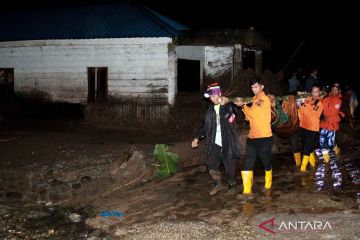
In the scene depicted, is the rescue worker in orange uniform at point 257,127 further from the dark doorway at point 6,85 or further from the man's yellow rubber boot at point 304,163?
the dark doorway at point 6,85

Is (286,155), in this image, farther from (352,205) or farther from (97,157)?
(97,157)

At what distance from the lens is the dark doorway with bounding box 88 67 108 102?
15648 millimetres

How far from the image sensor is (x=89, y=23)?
52.7 feet

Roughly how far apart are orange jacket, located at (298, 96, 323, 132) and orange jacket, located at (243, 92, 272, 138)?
1.81 m

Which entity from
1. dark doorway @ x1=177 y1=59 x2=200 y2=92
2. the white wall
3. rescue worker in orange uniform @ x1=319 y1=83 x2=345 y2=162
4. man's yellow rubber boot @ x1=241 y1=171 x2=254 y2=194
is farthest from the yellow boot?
dark doorway @ x1=177 y1=59 x2=200 y2=92

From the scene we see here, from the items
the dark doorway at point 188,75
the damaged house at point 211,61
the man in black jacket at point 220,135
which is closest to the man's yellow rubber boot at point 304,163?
the man in black jacket at point 220,135

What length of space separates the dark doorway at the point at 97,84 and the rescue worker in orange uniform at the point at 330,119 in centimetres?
927

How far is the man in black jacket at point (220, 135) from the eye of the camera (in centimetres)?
659

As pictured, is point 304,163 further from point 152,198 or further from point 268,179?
point 152,198

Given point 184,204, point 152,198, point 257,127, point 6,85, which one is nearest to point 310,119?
point 257,127

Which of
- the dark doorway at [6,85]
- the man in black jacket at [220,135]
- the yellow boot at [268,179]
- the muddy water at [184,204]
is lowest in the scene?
the muddy water at [184,204]

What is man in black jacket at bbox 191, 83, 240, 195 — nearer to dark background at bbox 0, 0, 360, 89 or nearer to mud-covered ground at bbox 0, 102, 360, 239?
mud-covered ground at bbox 0, 102, 360, 239

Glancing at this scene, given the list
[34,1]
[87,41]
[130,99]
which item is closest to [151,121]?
[130,99]

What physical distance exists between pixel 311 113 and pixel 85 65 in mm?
10385
